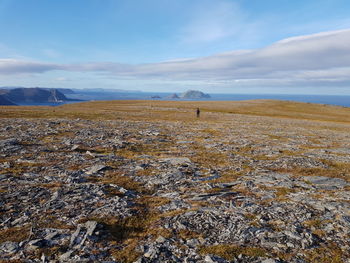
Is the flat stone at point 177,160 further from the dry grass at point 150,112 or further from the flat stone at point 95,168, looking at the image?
the dry grass at point 150,112

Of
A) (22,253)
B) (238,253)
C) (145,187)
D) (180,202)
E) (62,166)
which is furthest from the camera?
(62,166)

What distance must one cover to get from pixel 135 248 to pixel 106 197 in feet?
14.9

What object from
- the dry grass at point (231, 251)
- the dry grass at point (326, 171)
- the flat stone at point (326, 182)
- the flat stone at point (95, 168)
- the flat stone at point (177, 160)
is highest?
the flat stone at point (95, 168)

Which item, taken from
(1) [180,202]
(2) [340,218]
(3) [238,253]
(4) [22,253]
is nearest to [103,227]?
(4) [22,253]

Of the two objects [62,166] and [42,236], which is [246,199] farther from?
[62,166]

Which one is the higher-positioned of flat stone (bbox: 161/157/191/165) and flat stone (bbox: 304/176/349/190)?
flat stone (bbox: 161/157/191/165)

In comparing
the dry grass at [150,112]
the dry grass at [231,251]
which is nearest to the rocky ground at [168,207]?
the dry grass at [231,251]

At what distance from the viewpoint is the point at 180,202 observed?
12609mm

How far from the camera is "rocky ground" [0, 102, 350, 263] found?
861cm

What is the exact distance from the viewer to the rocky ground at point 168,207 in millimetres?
8609

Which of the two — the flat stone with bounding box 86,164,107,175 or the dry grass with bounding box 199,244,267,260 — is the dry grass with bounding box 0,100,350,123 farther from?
the dry grass with bounding box 199,244,267,260

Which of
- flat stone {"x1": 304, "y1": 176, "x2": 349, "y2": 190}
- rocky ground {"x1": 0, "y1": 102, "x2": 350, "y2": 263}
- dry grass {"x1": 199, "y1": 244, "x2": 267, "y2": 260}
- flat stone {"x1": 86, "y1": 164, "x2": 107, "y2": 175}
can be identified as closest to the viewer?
dry grass {"x1": 199, "y1": 244, "x2": 267, "y2": 260}

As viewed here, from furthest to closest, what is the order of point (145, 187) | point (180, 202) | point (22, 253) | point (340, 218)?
point (145, 187), point (180, 202), point (340, 218), point (22, 253)

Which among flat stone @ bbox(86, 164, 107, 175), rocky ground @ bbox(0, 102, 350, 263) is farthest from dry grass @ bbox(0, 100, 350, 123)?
rocky ground @ bbox(0, 102, 350, 263)
